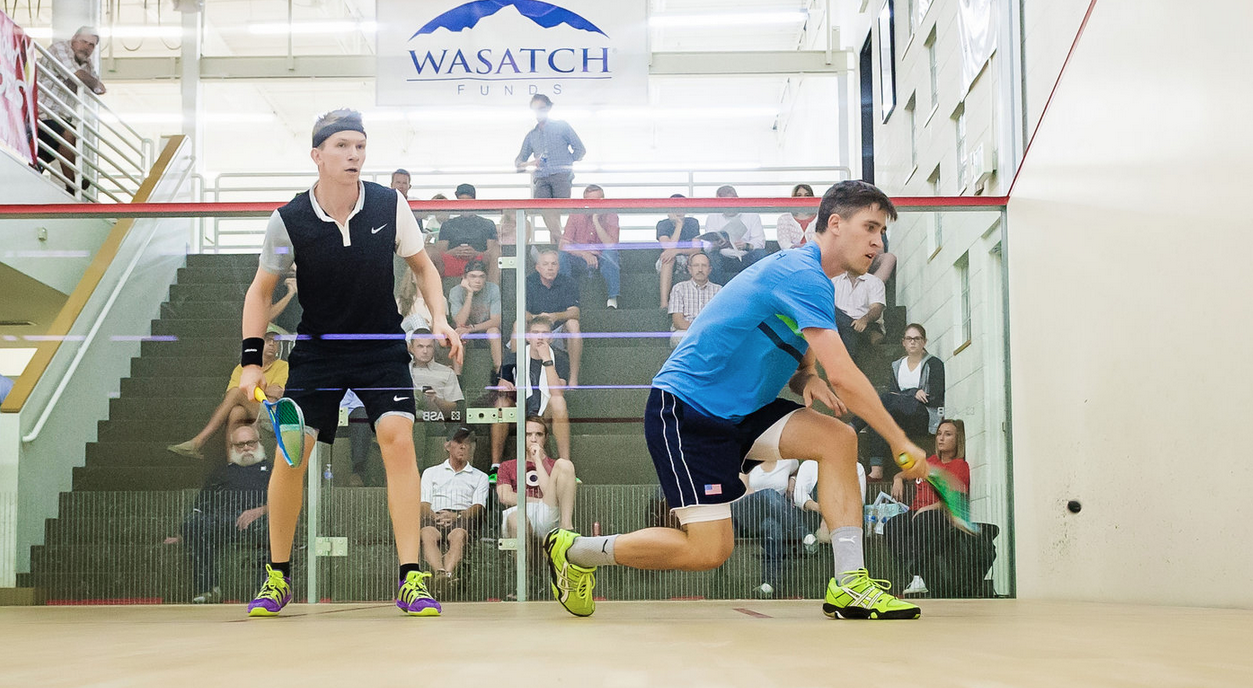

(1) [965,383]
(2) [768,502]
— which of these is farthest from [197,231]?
(1) [965,383]

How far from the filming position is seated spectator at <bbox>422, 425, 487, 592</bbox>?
13.6 feet

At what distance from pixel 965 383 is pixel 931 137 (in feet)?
10.3

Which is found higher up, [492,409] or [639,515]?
[492,409]

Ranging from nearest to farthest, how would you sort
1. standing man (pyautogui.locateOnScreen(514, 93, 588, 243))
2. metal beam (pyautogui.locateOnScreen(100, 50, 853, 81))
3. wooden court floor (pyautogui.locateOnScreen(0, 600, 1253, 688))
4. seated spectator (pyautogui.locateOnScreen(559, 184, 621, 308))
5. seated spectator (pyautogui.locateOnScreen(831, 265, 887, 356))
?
wooden court floor (pyautogui.locateOnScreen(0, 600, 1253, 688))
seated spectator (pyautogui.locateOnScreen(831, 265, 887, 356))
seated spectator (pyautogui.locateOnScreen(559, 184, 621, 308))
standing man (pyautogui.locateOnScreen(514, 93, 588, 243))
metal beam (pyautogui.locateOnScreen(100, 50, 853, 81))

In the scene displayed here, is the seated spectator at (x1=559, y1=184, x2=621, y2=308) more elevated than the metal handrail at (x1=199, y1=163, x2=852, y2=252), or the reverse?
the metal handrail at (x1=199, y1=163, x2=852, y2=252)

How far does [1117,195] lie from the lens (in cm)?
362

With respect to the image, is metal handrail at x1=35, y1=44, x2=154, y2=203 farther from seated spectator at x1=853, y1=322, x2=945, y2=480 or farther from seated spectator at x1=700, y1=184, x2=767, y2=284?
seated spectator at x1=853, y1=322, x2=945, y2=480

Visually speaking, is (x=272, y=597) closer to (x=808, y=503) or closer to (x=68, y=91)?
(x=808, y=503)

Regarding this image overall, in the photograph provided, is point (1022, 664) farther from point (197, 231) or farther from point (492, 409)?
point (197, 231)

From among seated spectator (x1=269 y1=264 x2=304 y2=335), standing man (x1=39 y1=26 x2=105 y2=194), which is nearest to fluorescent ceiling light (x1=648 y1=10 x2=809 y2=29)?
standing man (x1=39 y1=26 x2=105 y2=194)

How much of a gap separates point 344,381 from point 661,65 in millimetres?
6972

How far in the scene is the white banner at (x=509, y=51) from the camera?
6305 millimetres

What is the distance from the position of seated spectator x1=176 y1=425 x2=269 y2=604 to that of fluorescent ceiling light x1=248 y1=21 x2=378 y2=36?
6.86 meters

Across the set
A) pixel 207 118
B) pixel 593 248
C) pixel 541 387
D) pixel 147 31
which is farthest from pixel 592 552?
pixel 207 118
